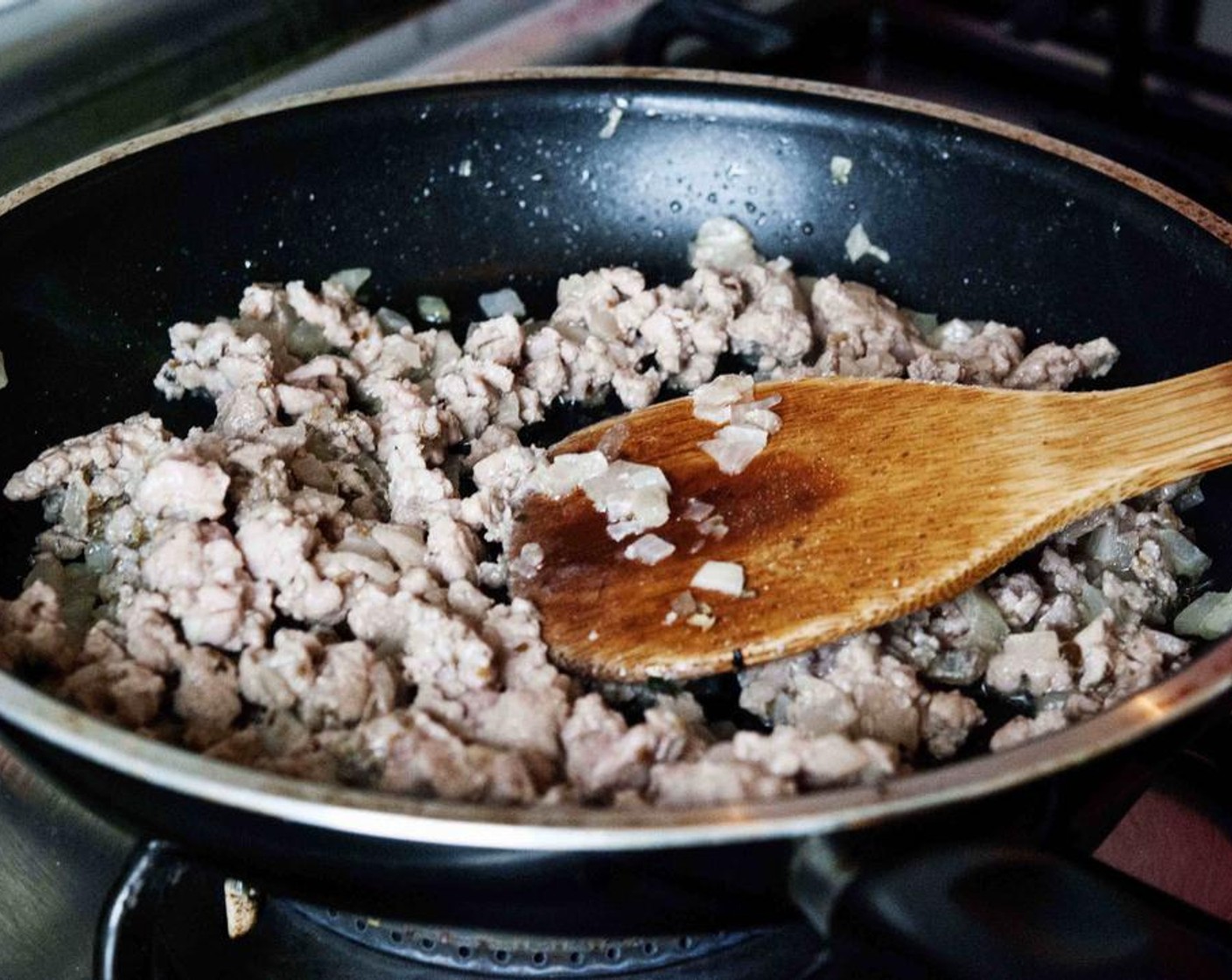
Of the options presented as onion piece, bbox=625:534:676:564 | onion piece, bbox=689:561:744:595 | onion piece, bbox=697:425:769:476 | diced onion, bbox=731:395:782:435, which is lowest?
onion piece, bbox=689:561:744:595

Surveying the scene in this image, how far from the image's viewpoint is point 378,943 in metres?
1.30

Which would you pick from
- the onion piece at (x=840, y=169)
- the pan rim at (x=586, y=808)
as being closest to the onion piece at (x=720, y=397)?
the onion piece at (x=840, y=169)

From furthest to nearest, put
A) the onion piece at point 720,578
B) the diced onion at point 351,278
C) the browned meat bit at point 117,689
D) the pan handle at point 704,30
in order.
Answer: the pan handle at point 704,30
the diced onion at point 351,278
the onion piece at point 720,578
the browned meat bit at point 117,689

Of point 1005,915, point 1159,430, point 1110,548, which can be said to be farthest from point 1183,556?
point 1005,915

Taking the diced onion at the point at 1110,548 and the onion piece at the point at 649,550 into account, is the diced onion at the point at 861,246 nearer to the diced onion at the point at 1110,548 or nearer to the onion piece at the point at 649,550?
the diced onion at the point at 1110,548

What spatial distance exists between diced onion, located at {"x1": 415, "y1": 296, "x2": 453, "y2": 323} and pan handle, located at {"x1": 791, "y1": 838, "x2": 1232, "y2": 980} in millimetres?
1105

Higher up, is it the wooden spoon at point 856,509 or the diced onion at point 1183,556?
the wooden spoon at point 856,509

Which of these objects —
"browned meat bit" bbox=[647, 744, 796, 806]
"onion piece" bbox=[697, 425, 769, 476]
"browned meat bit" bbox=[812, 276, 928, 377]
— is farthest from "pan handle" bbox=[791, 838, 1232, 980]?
"browned meat bit" bbox=[812, 276, 928, 377]

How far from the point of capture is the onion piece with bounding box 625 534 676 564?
1362 millimetres

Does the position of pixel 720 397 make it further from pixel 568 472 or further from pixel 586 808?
pixel 586 808

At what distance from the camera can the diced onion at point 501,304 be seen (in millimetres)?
1854

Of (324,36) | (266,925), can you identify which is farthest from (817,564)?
(324,36)

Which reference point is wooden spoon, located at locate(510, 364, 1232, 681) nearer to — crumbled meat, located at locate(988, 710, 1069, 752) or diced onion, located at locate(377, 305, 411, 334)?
crumbled meat, located at locate(988, 710, 1069, 752)

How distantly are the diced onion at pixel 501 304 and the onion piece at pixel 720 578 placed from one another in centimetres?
64
